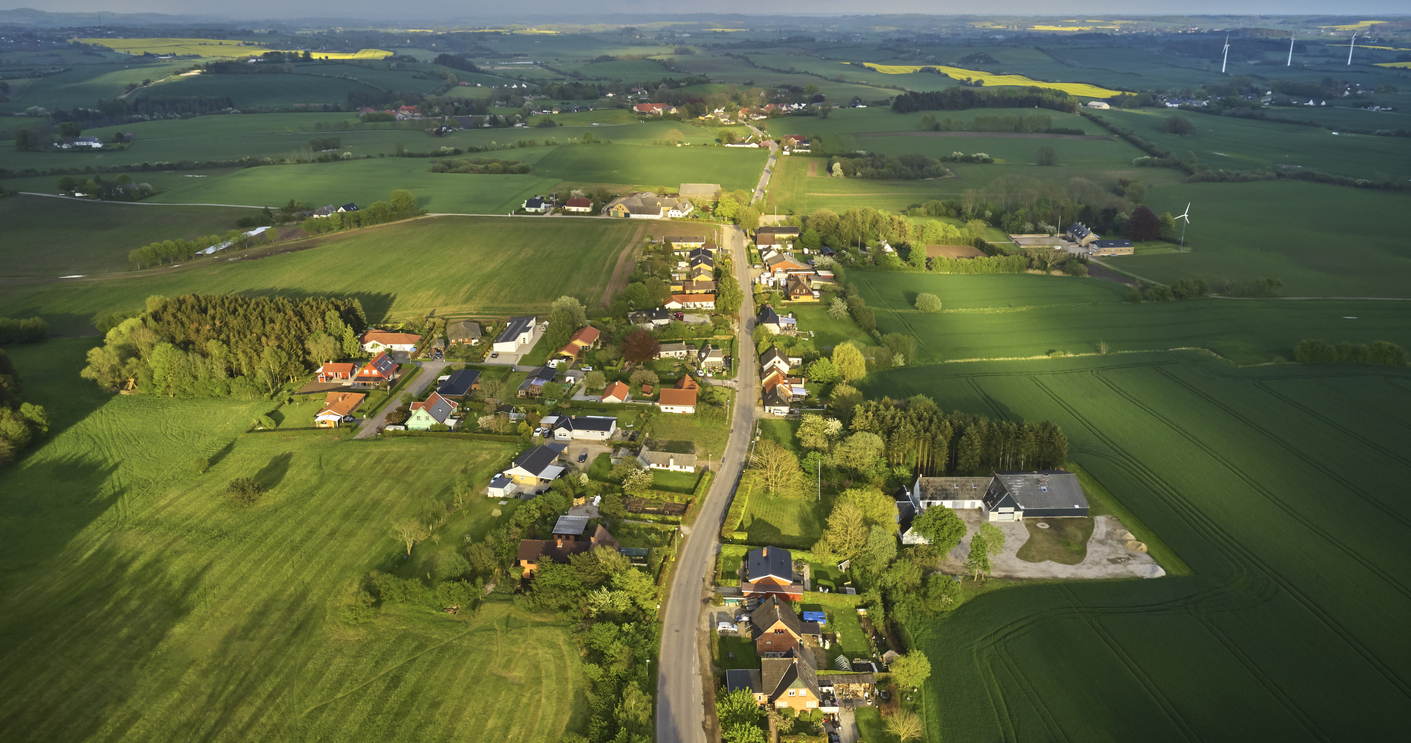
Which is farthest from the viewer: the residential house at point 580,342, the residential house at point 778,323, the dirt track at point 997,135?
the dirt track at point 997,135

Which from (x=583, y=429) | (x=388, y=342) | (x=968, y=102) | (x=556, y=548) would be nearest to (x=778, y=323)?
(x=583, y=429)

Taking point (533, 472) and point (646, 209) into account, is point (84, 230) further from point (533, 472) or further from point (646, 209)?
point (533, 472)

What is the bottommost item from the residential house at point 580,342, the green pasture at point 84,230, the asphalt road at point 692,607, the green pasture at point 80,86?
the asphalt road at point 692,607

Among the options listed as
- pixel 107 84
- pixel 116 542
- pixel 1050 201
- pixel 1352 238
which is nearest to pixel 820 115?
pixel 1050 201

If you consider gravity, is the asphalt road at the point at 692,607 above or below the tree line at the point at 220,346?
below

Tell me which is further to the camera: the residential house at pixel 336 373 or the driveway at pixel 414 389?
the residential house at pixel 336 373

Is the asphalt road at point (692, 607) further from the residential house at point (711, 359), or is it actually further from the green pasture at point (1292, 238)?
the green pasture at point (1292, 238)

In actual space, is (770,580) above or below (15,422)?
below

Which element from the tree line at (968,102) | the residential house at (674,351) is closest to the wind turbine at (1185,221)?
the residential house at (674,351)
